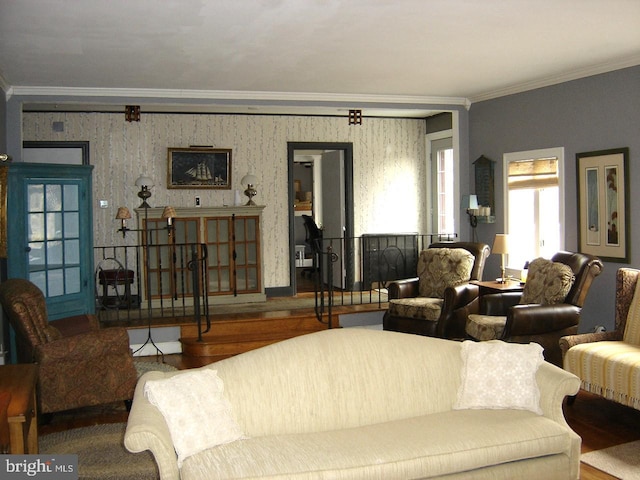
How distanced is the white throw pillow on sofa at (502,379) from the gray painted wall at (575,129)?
9.74 ft

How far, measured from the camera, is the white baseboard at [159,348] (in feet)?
23.0

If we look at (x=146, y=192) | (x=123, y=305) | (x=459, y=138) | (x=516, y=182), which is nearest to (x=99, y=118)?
(x=146, y=192)

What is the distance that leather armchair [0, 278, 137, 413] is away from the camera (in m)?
4.75

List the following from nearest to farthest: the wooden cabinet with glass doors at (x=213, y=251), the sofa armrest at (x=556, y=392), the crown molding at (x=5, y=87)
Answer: the sofa armrest at (x=556, y=392) < the crown molding at (x=5, y=87) < the wooden cabinet with glass doors at (x=213, y=251)

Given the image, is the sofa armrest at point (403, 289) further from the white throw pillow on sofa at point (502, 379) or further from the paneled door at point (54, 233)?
the white throw pillow on sofa at point (502, 379)

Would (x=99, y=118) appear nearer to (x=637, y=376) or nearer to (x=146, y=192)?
(x=146, y=192)

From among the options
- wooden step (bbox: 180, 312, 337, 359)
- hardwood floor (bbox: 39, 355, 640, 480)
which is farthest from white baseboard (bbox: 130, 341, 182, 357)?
hardwood floor (bbox: 39, 355, 640, 480)

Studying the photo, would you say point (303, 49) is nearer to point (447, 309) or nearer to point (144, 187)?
point (447, 309)

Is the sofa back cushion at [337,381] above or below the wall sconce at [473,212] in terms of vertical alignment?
below

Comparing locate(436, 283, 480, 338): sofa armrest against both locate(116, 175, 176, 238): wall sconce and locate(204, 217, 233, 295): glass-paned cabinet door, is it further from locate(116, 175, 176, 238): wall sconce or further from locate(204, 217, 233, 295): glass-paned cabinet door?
locate(116, 175, 176, 238): wall sconce

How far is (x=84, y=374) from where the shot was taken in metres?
4.93

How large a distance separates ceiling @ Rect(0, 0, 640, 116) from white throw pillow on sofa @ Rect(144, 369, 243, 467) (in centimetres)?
231

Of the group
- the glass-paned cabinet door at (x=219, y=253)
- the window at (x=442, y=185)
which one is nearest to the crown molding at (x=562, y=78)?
the window at (x=442, y=185)

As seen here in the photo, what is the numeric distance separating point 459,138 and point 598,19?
3.48m
